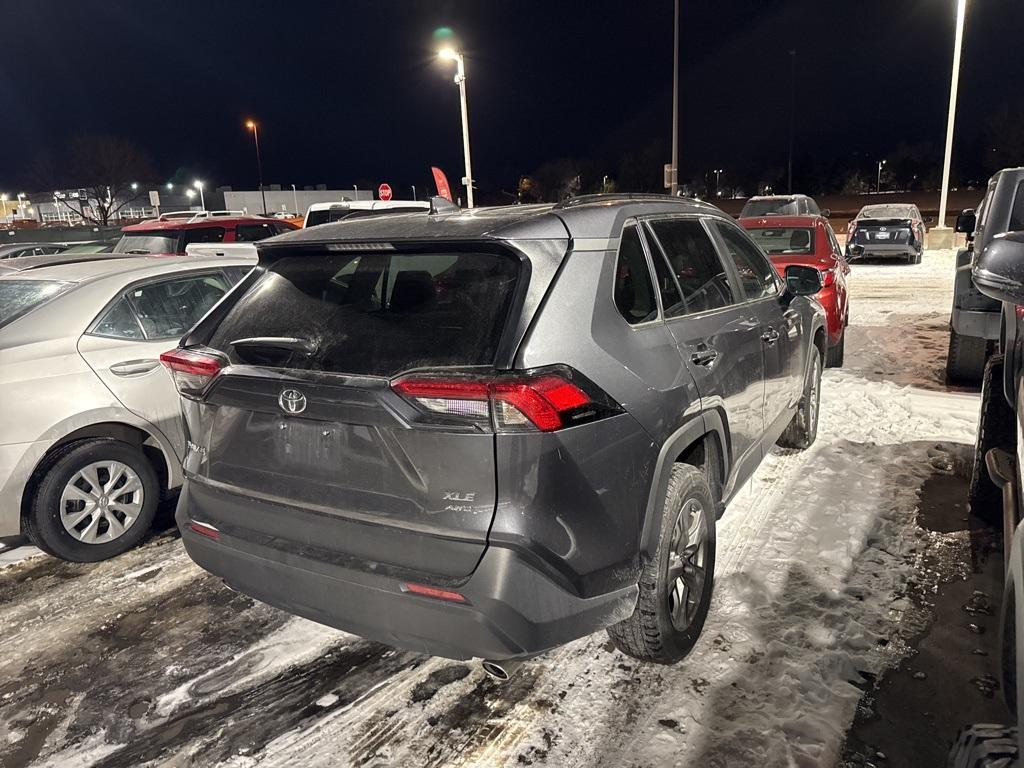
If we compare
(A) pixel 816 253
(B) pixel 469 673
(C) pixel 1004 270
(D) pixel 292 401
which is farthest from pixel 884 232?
(D) pixel 292 401

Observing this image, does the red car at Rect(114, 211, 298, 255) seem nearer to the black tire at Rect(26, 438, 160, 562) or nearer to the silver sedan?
the silver sedan

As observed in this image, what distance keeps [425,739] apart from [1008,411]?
342cm

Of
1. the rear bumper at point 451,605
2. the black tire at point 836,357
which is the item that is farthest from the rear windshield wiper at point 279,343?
the black tire at point 836,357

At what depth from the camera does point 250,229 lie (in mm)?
11406

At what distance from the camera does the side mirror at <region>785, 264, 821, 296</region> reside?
4.78 m

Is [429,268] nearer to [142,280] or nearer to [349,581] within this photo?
[349,581]

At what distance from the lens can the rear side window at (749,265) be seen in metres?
4.08

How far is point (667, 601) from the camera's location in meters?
2.84

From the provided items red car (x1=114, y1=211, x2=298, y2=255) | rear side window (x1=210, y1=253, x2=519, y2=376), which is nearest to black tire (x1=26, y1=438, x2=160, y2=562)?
rear side window (x1=210, y1=253, x2=519, y2=376)

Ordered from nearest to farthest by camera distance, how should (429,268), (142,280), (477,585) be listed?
(477,585) → (429,268) → (142,280)

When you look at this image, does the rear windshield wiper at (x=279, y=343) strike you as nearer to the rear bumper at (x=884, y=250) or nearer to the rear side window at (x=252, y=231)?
the rear side window at (x=252, y=231)

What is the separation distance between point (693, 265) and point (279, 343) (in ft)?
6.44

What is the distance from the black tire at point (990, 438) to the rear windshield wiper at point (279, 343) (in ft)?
11.1

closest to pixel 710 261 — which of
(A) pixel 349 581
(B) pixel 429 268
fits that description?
(B) pixel 429 268
